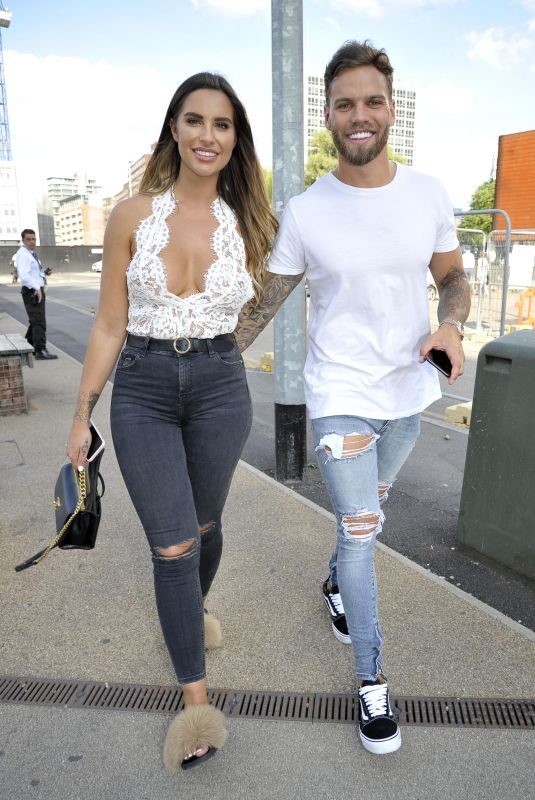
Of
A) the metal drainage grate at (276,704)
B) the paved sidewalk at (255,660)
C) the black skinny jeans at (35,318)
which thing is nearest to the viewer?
the paved sidewalk at (255,660)

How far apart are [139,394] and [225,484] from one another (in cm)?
46

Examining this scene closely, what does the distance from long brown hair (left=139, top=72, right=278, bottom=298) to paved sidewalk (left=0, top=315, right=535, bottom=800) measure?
1469mm

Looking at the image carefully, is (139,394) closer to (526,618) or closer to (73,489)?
(73,489)

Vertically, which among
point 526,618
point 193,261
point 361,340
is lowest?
point 526,618

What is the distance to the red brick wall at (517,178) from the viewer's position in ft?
51.4

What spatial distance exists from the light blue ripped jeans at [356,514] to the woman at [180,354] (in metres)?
0.32

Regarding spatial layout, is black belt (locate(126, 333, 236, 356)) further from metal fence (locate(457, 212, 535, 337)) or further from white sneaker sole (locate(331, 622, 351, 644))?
metal fence (locate(457, 212, 535, 337))

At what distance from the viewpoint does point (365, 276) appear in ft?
7.29

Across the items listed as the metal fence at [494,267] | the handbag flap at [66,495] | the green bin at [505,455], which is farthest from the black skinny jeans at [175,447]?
the metal fence at [494,267]

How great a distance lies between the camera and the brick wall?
6.58m

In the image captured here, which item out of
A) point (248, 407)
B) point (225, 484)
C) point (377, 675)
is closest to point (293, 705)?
point (377, 675)

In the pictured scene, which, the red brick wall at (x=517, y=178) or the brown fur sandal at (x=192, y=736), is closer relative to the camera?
the brown fur sandal at (x=192, y=736)

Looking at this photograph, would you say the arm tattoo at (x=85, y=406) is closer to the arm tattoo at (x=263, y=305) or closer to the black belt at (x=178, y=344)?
the black belt at (x=178, y=344)

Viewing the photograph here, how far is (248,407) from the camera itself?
7.61 ft
